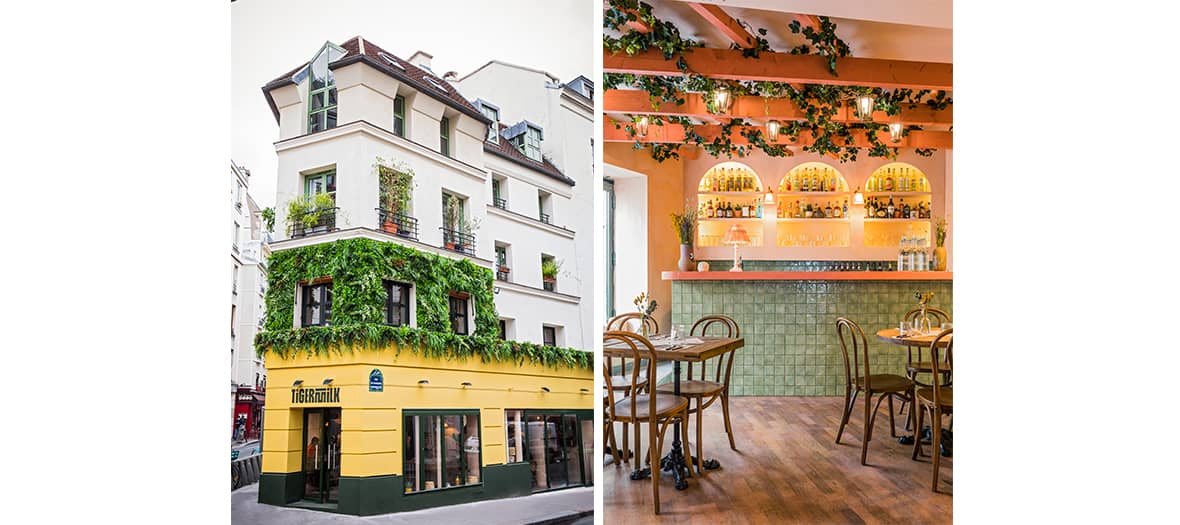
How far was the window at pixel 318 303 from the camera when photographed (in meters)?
2.17

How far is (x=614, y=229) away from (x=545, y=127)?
5.84m

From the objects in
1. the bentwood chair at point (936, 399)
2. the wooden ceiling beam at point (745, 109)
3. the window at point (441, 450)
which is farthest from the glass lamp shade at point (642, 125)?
the window at point (441, 450)

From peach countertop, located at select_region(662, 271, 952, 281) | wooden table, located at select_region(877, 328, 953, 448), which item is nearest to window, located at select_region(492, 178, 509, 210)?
wooden table, located at select_region(877, 328, 953, 448)

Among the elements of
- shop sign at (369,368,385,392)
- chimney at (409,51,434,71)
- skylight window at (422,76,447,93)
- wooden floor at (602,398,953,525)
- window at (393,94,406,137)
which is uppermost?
chimney at (409,51,434,71)

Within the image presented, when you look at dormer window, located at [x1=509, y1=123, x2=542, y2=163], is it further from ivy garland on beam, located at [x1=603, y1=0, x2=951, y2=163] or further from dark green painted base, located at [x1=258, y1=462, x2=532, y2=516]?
ivy garland on beam, located at [x1=603, y1=0, x2=951, y2=163]

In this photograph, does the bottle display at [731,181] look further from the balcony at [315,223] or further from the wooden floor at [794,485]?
the balcony at [315,223]

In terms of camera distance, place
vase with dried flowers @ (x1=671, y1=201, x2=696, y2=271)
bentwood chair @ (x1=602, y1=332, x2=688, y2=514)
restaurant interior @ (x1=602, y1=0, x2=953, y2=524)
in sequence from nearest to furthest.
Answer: bentwood chair @ (x1=602, y1=332, x2=688, y2=514) → restaurant interior @ (x1=602, y1=0, x2=953, y2=524) → vase with dried flowers @ (x1=671, y1=201, x2=696, y2=271)

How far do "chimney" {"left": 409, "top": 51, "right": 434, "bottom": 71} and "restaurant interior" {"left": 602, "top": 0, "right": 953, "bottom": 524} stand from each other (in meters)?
1.45

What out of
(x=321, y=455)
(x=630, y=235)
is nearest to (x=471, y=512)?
(x=321, y=455)

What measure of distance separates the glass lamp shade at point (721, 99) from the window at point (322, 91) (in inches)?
134

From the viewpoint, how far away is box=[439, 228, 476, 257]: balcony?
7.16 ft

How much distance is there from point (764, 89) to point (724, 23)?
1.18 metres

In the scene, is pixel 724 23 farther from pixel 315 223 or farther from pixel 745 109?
pixel 315 223

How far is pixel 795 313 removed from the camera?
6.23 m
